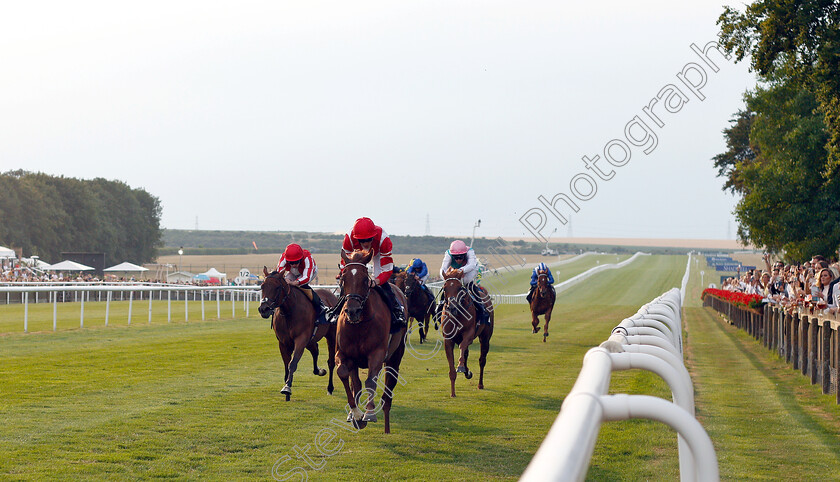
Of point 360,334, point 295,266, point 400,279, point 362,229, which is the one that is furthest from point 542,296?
point 360,334

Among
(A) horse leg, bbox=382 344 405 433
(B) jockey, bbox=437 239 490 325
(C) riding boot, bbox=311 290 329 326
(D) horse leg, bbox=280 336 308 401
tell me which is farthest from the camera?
(B) jockey, bbox=437 239 490 325

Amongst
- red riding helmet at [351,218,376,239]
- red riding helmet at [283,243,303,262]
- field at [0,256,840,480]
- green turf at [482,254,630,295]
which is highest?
red riding helmet at [351,218,376,239]

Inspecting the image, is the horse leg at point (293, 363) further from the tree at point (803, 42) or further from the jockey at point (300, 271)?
the tree at point (803, 42)

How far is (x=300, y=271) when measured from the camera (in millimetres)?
10734

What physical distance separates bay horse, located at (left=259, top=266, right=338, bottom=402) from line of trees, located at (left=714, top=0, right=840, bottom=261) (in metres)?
10.2

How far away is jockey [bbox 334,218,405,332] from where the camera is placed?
782 cm

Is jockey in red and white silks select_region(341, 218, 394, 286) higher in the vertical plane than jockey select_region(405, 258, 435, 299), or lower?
higher

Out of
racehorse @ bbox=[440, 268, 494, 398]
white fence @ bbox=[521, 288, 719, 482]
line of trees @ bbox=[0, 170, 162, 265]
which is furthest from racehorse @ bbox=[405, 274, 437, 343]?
line of trees @ bbox=[0, 170, 162, 265]

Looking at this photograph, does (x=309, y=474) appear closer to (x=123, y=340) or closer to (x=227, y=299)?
(x=123, y=340)

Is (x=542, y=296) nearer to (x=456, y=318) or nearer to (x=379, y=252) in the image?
(x=456, y=318)

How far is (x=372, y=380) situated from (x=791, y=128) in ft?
83.7

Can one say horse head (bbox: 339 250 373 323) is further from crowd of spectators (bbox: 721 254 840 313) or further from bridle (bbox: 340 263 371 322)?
crowd of spectators (bbox: 721 254 840 313)

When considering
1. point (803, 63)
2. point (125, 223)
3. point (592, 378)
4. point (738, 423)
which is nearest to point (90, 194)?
point (125, 223)

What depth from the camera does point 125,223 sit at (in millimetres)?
77000
